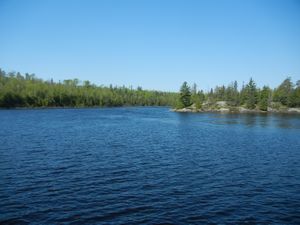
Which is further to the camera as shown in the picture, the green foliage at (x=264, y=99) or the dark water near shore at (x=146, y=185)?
the green foliage at (x=264, y=99)

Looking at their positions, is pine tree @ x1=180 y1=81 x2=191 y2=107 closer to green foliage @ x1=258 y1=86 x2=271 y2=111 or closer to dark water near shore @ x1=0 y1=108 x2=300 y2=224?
green foliage @ x1=258 y1=86 x2=271 y2=111

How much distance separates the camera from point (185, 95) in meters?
182

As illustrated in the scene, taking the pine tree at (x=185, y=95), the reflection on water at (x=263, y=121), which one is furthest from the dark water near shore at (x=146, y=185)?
the pine tree at (x=185, y=95)

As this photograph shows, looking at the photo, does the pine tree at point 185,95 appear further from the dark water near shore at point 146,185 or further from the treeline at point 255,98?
the dark water near shore at point 146,185

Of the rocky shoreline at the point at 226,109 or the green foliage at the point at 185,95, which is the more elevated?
the green foliage at the point at 185,95

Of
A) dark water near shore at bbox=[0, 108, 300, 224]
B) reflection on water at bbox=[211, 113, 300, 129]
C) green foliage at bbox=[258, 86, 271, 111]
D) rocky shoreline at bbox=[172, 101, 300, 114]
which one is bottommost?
dark water near shore at bbox=[0, 108, 300, 224]

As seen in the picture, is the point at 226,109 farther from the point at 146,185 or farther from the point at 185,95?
the point at 146,185

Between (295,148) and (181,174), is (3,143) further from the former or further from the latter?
(295,148)

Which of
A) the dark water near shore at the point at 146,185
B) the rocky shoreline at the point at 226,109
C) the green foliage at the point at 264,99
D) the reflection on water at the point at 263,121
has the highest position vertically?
the green foliage at the point at 264,99

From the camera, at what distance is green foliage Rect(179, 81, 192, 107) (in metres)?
179

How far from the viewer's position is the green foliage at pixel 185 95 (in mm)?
178750

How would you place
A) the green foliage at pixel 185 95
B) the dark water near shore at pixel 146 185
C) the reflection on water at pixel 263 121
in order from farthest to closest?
the green foliage at pixel 185 95
the reflection on water at pixel 263 121
the dark water near shore at pixel 146 185

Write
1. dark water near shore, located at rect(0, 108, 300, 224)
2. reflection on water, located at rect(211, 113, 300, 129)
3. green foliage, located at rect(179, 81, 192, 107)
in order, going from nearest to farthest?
dark water near shore, located at rect(0, 108, 300, 224) → reflection on water, located at rect(211, 113, 300, 129) → green foliage, located at rect(179, 81, 192, 107)

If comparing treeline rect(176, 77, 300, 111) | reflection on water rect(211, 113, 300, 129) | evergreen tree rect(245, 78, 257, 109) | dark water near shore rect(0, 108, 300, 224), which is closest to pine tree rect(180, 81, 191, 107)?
treeline rect(176, 77, 300, 111)
